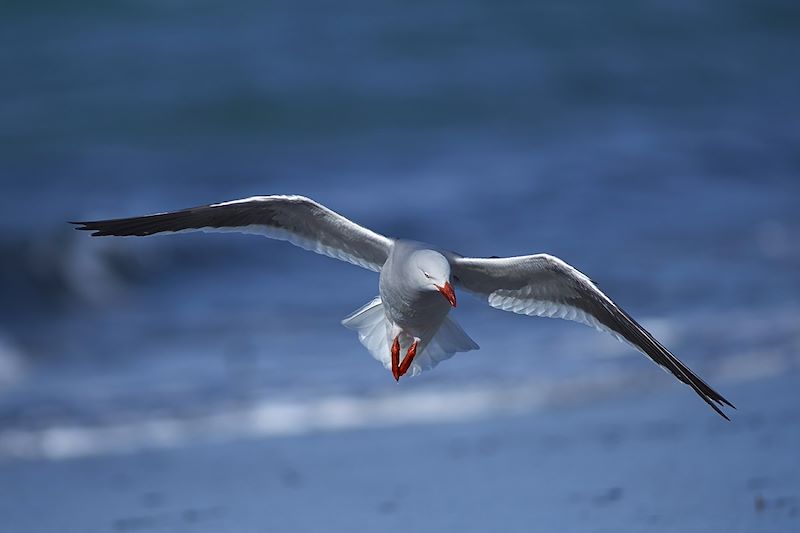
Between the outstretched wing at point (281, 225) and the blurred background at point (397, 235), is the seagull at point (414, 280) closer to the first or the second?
the outstretched wing at point (281, 225)

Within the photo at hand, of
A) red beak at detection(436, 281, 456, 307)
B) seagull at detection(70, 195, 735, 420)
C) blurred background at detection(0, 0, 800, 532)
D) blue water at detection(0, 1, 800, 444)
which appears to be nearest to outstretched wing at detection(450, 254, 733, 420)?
seagull at detection(70, 195, 735, 420)

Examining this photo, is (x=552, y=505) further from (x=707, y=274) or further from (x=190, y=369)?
A: (x=707, y=274)

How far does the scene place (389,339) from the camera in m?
5.64

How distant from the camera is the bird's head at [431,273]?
5.11 metres

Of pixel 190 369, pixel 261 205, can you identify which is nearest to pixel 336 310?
pixel 190 369

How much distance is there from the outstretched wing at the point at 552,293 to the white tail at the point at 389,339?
211 millimetres

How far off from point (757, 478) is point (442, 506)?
1333 millimetres

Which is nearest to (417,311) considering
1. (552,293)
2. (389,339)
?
(389,339)

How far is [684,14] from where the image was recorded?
18.6 meters

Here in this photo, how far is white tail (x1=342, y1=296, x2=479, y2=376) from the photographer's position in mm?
5754

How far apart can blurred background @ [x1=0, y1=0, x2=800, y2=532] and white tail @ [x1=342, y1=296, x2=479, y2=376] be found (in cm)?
56

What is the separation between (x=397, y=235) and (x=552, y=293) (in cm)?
589

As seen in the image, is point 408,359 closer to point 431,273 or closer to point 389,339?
point 389,339

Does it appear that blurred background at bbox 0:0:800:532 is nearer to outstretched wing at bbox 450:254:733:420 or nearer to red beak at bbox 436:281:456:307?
outstretched wing at bbox 450:254:733:420
